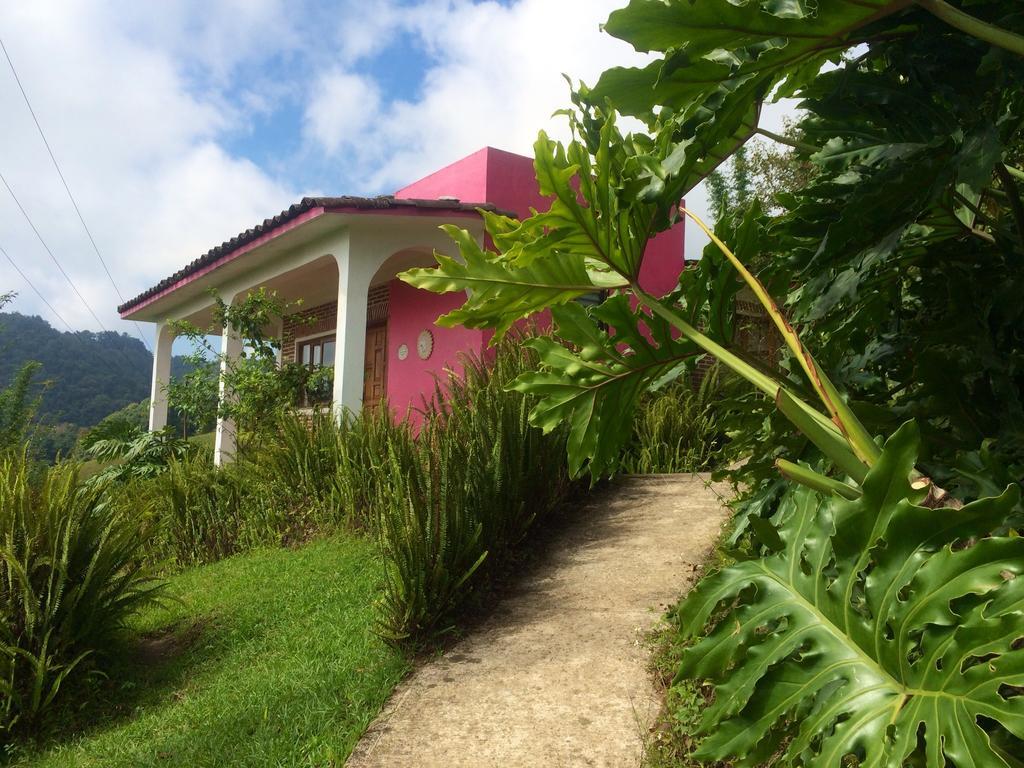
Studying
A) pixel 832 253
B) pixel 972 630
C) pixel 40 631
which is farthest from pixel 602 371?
pixel 40 631

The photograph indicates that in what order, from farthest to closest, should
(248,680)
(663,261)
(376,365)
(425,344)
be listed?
1. (376,365)
2. (663,261)
3. (425,344)
4. (248,680)

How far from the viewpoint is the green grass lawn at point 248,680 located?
317cm

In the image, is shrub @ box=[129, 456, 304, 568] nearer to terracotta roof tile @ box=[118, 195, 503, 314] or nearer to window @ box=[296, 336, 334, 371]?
terracotta roof tile @ box=[118, 195, 503, 314]

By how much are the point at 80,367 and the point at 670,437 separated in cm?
3812

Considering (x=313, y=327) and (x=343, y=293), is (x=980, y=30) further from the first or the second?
(x=313, y=327)

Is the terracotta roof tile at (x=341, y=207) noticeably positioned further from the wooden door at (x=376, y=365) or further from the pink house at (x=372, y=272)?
the wooden door at (x=376, y=365)

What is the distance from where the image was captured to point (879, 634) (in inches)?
41.6

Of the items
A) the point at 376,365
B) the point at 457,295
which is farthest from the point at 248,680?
the point at 376,365

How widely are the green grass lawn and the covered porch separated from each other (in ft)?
9.09

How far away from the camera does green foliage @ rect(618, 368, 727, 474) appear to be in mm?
7562

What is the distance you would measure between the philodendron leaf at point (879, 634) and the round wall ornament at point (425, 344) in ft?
30.8

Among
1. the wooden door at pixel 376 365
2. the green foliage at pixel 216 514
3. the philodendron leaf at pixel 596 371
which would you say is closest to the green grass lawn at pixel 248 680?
the green foliage at pixel 216 514

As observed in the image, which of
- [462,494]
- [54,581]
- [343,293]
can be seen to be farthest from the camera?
[343,293]

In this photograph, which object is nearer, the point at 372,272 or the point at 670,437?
the point at 670,437
